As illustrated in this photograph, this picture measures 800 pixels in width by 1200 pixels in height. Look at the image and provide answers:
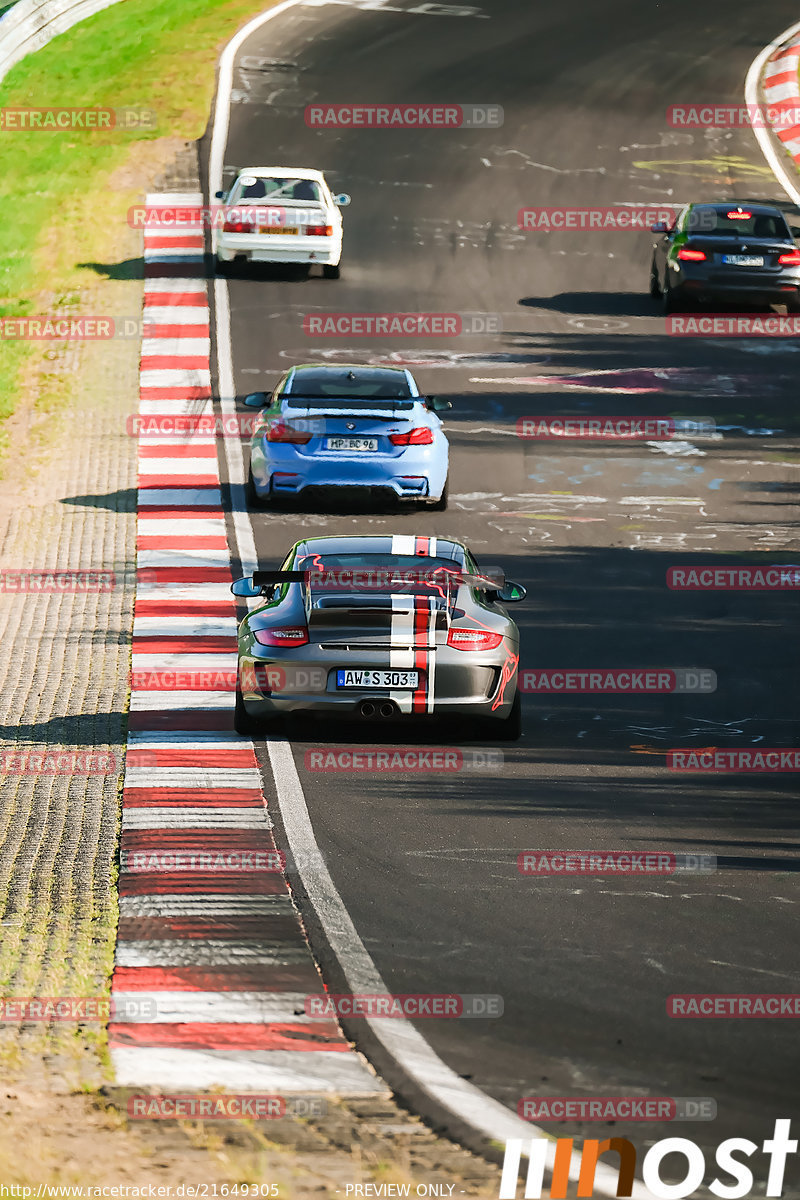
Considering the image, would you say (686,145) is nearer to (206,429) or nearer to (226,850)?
(206,429)

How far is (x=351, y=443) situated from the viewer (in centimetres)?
1950

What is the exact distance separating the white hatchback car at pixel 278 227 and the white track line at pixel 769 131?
10937mm

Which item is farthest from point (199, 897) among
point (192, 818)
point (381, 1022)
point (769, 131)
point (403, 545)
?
point (769, 131)

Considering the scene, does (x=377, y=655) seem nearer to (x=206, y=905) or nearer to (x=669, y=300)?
(x=206, y=905)

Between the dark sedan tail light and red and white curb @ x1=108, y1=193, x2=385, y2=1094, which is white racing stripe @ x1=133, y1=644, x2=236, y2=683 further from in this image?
the dark sedan tail light

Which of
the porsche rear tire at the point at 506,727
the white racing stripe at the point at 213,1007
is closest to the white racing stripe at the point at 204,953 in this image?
the white racing stripe at the point at 213,1007

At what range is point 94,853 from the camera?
1058 centimetres

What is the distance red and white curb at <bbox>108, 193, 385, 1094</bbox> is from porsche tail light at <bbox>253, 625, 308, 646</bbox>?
0.82 m

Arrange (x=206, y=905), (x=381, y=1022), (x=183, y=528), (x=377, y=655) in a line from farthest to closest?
(x=183, y=528)
(x=377, y=655)
(x=206, y=905)
(x=381, y=1022)

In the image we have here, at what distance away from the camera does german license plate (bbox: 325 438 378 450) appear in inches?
767

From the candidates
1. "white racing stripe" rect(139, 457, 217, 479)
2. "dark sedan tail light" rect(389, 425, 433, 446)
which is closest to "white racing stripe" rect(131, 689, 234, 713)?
"dark sedan tail light" rect(389, 425, 433, 446)

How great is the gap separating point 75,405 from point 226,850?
16.6 metres

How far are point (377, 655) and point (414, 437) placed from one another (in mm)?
7499

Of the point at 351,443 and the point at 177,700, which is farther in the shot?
the point at 351,443
